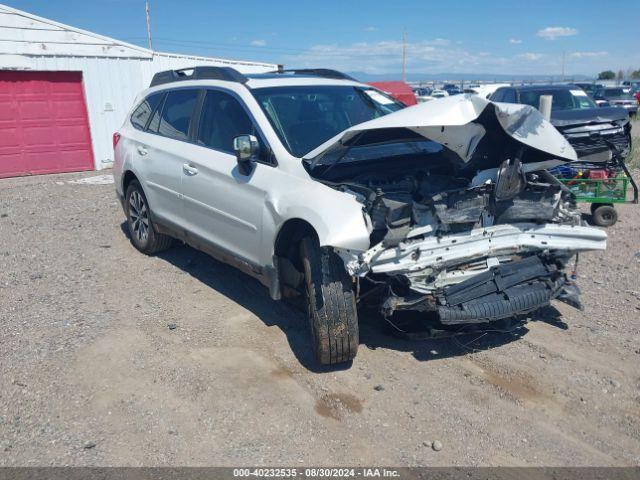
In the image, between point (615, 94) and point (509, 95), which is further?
point (615, 94)

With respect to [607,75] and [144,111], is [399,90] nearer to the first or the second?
[144,111]

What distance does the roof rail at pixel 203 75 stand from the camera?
510cm

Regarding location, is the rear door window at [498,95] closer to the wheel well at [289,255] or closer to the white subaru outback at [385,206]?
the white subaru outback at [385,206]

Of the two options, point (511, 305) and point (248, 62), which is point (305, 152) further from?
point (248, 62)

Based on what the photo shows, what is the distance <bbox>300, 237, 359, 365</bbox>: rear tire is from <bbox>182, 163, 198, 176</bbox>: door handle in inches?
67.6

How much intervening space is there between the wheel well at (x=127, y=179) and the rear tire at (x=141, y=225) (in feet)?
0.16

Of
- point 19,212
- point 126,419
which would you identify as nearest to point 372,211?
point 126,419

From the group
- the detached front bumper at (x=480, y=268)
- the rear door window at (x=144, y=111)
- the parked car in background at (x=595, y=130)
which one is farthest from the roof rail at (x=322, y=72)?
the parked car in background at (x=595, y=130)

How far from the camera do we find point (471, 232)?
381cm

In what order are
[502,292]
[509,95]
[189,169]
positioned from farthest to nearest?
[509,95], [189,169], [502,292]

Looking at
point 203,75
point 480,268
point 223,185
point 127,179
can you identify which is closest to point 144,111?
point 127,179

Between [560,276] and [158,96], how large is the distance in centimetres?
442

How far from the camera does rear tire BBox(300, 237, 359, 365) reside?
378cm

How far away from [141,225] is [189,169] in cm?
172
